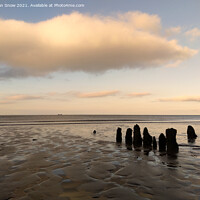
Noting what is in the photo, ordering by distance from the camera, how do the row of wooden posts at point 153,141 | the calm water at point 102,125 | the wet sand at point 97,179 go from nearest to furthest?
the wet sand at point 97,179 < the row of wooden posts at point 153,141 < the calm water at point 102,125

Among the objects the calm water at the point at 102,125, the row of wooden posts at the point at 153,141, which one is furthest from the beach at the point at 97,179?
the calm water at the point at 102,125

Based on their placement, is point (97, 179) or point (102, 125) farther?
point (102, 125)

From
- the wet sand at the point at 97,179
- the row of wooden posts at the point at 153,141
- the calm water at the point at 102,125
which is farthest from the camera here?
the calm water at the point at 102,125

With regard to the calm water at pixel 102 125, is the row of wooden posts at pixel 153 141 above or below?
above

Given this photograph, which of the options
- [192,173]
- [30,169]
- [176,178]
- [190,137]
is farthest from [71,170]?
[190,137]

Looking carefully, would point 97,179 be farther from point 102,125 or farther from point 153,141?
point 102,125

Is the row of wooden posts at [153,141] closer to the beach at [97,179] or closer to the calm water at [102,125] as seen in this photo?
the beach at [97,179]

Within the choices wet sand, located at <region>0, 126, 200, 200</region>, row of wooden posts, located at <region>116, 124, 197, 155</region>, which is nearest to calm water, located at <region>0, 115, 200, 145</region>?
row of wooden posts, located at <region>116, 124, 197, 155</region>

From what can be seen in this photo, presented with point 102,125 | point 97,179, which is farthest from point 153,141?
point 102,125

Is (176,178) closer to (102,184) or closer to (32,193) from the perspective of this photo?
(102,184)

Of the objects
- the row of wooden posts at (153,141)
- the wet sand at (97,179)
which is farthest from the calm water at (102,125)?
the wet sand at (97,179)

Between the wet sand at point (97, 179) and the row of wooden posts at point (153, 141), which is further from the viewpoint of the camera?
the row of wooden posts at point (153, 141)

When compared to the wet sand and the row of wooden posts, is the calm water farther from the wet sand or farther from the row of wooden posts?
the wet sand

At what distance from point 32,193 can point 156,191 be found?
4646 millimetres
